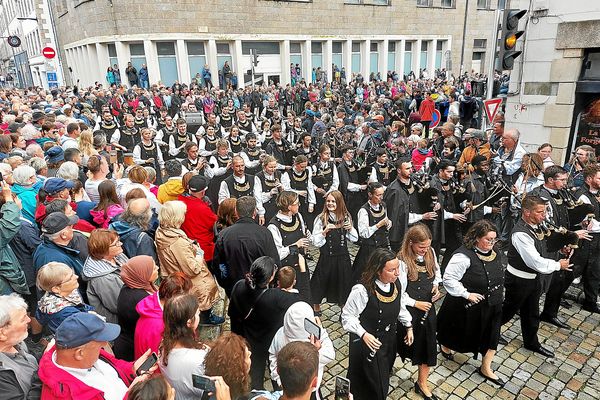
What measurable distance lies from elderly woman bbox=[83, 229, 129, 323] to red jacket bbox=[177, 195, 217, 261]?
152 cm

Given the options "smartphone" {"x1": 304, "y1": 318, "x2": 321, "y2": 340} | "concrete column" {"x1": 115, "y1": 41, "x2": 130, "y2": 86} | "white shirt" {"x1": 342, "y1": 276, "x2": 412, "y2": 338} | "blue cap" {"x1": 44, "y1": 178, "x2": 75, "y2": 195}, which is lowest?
"white shirt" {"x1": 342, "y1": 276, "x2": 412, "y2": 338}

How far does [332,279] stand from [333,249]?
427mm

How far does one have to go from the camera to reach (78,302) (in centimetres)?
309

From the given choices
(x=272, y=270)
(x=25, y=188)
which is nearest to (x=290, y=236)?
(x=272, y=270)

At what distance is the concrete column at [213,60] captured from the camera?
24.6 metres

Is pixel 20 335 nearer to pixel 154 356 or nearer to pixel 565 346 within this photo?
pixel 154 356

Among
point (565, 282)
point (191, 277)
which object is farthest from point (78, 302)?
point (565, 282)

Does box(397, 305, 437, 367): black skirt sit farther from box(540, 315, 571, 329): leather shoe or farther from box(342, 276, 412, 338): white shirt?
box(540, 315, 571, 329): leather shoe

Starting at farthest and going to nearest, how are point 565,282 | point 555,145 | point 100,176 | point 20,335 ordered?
1. point 555,145
2. point 100,176
3. point 565,282
4. point 20,335

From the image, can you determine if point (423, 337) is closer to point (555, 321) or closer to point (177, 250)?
point (555, 321)

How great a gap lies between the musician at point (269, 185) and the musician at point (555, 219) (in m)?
3.79

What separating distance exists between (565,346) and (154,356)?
4.59 m

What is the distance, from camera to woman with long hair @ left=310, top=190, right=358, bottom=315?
5008 mm

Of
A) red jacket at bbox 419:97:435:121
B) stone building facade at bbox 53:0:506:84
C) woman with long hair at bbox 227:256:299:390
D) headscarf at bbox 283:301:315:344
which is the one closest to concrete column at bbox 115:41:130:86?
stone building facade at bbox 53:0:506:84
